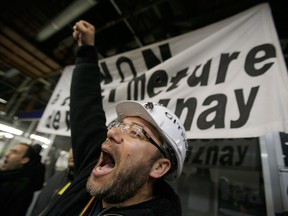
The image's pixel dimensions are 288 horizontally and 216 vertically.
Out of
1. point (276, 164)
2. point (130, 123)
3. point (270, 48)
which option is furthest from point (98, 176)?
point (270, 48)

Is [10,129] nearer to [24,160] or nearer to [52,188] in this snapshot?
[24,160]

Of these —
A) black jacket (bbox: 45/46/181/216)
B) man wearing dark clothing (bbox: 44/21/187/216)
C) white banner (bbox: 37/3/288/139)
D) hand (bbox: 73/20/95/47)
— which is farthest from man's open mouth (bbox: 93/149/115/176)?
hand (bbox: 73/20/95/47)

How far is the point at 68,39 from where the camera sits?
9.50 feet

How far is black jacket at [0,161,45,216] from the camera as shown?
1.96 metres

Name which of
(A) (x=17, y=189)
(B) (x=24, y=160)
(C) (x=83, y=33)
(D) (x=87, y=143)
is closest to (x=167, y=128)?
(D) (x=87, y=143)

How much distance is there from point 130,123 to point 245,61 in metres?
0.90

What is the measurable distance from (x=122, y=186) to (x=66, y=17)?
2402 mm

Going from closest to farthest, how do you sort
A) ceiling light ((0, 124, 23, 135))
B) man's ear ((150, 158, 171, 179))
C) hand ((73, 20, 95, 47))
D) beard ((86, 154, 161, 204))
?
beard ((86, 154, 161, 204)) → man's ear ((150, 158, 171, 179)) → hand ((73, 20, 95, 47)) → ceiling light ((0, 124, 23, 135))

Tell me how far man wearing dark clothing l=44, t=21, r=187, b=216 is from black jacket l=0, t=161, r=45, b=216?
1249 millimetres

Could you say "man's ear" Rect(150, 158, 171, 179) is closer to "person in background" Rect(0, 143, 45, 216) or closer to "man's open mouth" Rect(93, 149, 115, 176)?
"man's open mouth" Rect(93, 149, 115, 176)

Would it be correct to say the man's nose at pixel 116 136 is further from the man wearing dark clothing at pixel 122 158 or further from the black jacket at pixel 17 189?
the black jacket at pixel 17 189

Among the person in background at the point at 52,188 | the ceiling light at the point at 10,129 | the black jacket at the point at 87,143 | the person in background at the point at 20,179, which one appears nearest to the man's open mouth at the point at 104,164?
the black jacket at the point at 87,143

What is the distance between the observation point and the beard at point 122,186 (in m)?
0.90

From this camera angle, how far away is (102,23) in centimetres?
254
